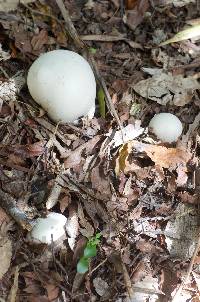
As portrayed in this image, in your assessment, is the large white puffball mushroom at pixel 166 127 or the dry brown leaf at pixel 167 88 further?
the dry brown leaf at pixel 167 88

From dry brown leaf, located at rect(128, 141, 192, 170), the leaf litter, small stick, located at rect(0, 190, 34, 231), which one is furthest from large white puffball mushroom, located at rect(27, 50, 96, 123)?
small stick, located at rect(0, 190, 34, 231)

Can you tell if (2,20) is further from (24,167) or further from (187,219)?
(187,219)

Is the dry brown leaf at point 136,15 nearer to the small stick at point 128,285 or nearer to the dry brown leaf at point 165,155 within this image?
the dry brown leaf at point 165,155

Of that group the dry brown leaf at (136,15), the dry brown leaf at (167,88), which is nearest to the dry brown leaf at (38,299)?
the dry brown leaf at (167,88)

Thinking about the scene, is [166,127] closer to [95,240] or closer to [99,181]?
[99,181]

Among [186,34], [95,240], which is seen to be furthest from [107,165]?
[186,34]

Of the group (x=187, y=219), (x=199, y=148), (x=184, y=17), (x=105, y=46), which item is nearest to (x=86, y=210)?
(x=187, y=219)

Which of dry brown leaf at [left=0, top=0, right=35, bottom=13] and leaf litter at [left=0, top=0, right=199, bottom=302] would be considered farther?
dry brown leaf at [left=0, top=0, right=35, bottom=13]

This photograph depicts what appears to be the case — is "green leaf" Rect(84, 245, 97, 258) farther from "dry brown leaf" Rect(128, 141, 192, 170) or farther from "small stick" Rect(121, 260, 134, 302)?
"dry brown leaf" Rect(128, 141, 192, 170)
